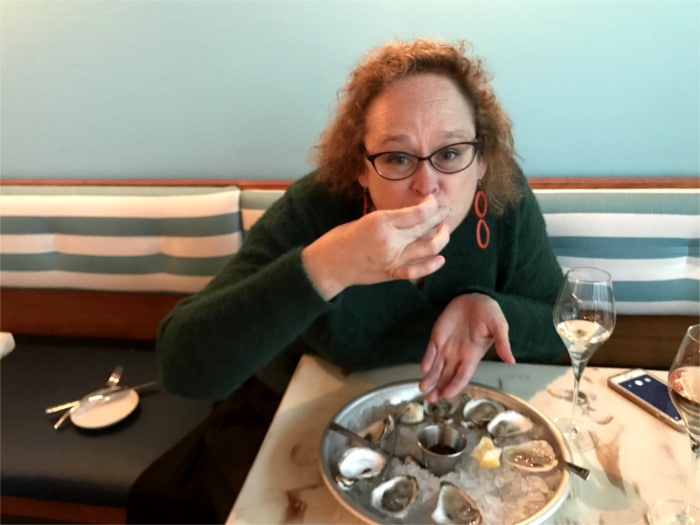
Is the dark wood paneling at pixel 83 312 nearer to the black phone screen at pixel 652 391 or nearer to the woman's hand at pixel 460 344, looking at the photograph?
the woman's hand at pixel 460 344

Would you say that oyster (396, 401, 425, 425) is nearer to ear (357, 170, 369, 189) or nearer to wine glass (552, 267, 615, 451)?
wine glass (552, 267, 615, 451)

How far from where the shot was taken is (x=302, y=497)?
0.82 meters

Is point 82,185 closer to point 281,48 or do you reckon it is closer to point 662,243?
point 281,48

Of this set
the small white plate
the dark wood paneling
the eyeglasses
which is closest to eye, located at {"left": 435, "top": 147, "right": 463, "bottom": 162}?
the eyeglasses

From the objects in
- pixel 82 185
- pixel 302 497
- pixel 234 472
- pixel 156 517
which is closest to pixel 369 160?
pixel 302 497

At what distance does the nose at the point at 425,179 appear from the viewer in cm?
102

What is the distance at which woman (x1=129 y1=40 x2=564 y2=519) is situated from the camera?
3.02 feet

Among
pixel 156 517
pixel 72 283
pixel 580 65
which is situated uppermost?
pixel 580 65

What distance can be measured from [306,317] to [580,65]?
1.13m

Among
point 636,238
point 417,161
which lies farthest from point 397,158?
point 636,238

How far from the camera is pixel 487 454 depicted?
856 millimetres

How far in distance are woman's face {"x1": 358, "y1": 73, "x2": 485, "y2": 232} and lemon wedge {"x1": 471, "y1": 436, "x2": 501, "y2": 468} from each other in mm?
418

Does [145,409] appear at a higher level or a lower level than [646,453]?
lower

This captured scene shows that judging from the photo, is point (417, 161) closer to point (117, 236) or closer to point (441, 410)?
point (441, 410)
